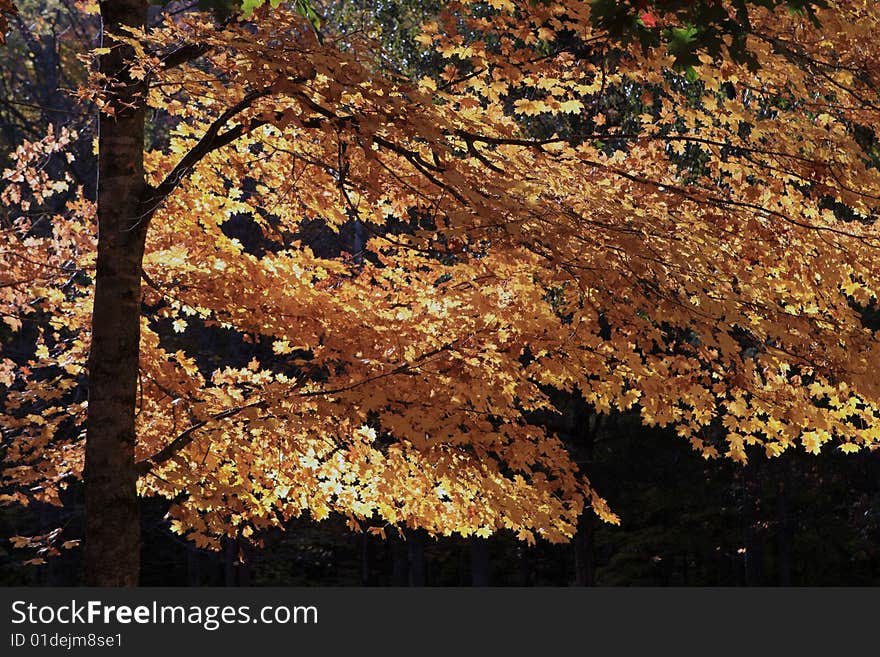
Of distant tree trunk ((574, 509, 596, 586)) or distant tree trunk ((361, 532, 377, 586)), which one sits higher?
distant tree trunk ((361, 532, 377, 586))

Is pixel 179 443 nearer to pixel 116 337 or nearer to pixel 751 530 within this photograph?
pixel 116 337

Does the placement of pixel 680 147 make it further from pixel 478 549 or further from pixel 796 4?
pixel 478 549

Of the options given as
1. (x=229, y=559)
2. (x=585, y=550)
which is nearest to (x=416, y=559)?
(x=229, y=559)

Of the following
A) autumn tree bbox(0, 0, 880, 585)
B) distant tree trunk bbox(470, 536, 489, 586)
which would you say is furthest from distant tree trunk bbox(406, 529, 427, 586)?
autumn tree bbox(0, 0, 880, 585)

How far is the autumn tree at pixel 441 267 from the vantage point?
227 inches

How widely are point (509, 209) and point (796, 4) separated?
170 centimetres

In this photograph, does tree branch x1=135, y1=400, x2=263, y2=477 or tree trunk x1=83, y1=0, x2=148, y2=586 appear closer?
tree trunk x1=83, y1=0, x2=148, y2=586

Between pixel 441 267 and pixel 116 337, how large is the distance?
2456mm

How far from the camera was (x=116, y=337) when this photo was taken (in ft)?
22.4

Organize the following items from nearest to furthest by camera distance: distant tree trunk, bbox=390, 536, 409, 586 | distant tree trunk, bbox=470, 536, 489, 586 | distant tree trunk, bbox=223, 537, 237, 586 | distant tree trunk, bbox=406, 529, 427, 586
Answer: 1. distant tree trunk, bbox=223, 537, 237, 586
2. distant tree trunk, bbox=470, 536, 489, 586
3. distant tree trunk, bbox=406, 529, 427, 586
4. distant tree trunk, bbox=390, 536, 409, 586

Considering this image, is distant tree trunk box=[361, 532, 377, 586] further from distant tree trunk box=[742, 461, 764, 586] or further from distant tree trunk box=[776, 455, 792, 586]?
distant tree trunk box=[776, 455, 792, 586]

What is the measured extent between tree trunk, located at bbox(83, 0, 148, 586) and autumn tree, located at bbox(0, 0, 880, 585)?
16 millimetres

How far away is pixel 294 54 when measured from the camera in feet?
17.3

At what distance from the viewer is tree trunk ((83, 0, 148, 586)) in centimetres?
665
